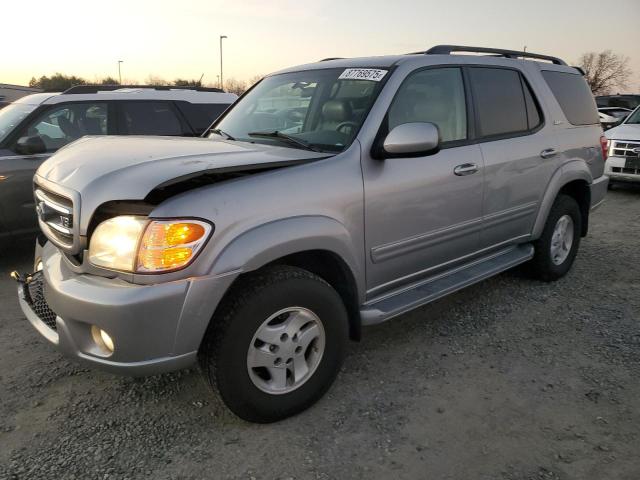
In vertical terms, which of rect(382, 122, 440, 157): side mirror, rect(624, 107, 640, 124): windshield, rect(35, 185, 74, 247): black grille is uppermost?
rect(624, 107, 640, 124): windshield

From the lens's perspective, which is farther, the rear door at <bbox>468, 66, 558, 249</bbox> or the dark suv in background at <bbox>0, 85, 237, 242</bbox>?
the dark suv in background at <bbox>0, 85, 237, 242</bbox>

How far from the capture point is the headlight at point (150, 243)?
2156mm

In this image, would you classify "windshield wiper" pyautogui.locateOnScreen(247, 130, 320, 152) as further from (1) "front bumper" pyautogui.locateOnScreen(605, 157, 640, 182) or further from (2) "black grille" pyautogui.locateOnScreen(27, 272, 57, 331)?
(1) "front bumper" pyautogui.locateOnScreen(605, 157, 640, 182)

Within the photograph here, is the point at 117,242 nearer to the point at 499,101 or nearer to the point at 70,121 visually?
the point at 499,101

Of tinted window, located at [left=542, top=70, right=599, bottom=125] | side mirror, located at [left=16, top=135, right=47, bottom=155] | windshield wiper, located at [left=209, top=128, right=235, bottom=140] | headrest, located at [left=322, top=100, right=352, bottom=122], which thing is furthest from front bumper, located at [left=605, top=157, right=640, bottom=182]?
side mirror, located at [left=16, top=135, right=47, bottom=155]

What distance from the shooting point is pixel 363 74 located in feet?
10.7

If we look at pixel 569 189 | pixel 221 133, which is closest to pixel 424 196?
pixel 221 133

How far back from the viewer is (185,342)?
2.24 meters

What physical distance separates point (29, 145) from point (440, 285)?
4.15 metres

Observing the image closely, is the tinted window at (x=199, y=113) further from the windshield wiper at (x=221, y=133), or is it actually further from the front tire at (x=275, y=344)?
the front tire at (x=275, y=344)

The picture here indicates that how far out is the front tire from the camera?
7.72ft

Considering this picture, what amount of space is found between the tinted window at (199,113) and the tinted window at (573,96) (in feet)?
12.5

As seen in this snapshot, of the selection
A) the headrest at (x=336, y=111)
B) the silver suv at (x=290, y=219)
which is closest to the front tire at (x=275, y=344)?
the silver suv at (x=290, y=219)

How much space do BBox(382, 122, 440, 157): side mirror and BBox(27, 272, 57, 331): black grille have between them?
194cm
